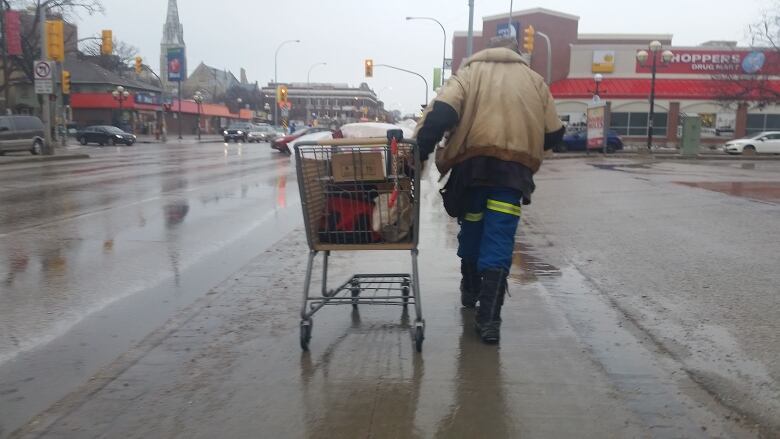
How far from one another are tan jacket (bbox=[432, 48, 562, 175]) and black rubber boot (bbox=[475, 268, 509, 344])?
713 millimetres

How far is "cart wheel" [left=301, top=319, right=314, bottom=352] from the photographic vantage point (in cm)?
402

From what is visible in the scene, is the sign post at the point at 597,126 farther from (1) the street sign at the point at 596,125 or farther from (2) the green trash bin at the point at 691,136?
(2) the green trash bin at the point at 691,136

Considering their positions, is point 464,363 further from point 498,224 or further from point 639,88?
point 639,88

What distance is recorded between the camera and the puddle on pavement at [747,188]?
1240 centimetres

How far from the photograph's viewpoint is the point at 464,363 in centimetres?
382

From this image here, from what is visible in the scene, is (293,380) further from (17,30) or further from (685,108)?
(685,108)

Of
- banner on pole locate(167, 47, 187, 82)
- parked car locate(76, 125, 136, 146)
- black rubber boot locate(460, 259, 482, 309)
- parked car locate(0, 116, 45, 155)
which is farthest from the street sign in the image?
banner on pole locate(167, 47, 187, 82)

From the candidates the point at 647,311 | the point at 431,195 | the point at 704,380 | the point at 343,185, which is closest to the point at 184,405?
the point at 343,185

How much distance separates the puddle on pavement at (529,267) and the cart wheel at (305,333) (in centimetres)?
248

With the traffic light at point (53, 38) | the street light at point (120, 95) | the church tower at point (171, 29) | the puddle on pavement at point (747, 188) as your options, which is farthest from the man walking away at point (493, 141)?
the church tower at point (171, 29)

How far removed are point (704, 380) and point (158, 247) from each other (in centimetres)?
596

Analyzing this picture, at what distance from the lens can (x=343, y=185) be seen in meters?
4.06

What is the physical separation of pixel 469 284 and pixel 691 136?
2973 cm

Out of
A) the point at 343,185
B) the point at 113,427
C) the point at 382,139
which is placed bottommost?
the point at 113,427
